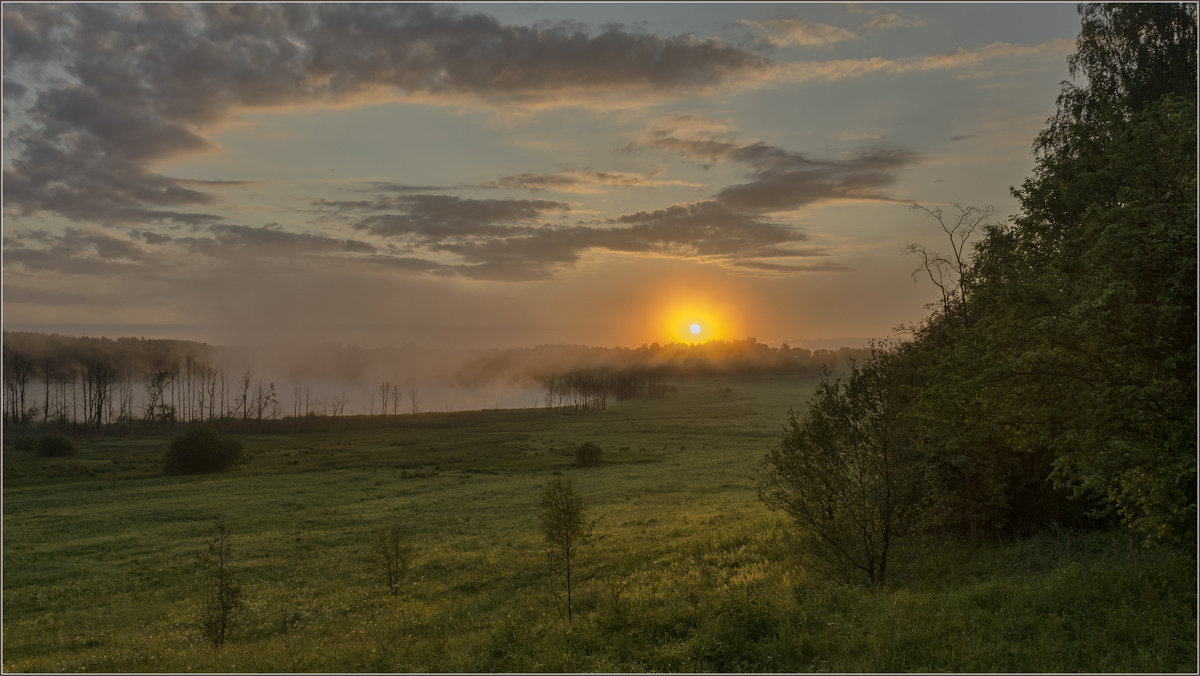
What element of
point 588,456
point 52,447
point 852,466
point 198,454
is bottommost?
point 588,456

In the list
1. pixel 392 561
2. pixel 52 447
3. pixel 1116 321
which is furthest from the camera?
pixel 52 447

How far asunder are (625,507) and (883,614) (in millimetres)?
36843

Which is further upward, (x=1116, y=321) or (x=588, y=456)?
(x=1116, y=321)

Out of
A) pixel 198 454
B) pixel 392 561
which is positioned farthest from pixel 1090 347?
pixel 198 454

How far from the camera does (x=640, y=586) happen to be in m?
23.9

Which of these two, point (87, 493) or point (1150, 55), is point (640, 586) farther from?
point (87, 493)

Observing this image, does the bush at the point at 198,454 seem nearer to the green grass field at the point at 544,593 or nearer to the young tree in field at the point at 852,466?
the green grass field at the point at 544,593

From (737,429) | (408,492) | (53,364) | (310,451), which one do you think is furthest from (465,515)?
(53,364)

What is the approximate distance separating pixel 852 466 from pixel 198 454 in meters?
97.5

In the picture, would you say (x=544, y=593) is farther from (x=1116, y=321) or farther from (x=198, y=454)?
(x=198, y=454)

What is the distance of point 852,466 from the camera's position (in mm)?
22297

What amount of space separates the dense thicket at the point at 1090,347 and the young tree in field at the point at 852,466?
147mm

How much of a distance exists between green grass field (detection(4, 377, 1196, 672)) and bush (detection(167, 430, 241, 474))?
69.9 ft

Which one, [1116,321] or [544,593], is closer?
[1116,321]
